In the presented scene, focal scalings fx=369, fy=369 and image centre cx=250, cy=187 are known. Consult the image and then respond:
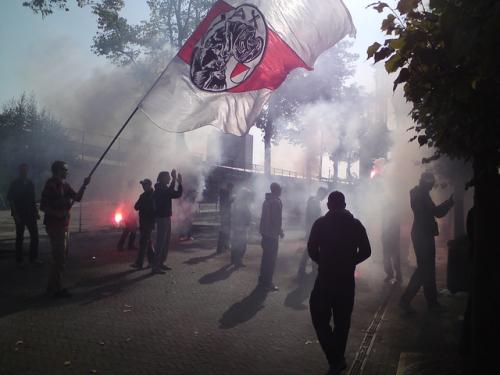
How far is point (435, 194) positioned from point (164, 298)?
1258cm

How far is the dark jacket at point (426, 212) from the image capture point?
5.38 m

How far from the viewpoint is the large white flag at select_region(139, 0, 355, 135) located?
17.3ft

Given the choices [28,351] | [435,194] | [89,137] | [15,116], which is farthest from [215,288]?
[15,116]

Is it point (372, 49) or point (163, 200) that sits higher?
point (372, 49)

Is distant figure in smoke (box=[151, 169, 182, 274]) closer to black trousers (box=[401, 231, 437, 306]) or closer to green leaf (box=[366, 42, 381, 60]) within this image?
black trousers (box=[401, 231, 437, 306])

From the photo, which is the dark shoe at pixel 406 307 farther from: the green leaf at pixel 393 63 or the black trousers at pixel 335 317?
the green leaf at pixel 393 63

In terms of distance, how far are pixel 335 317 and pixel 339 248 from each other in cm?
64

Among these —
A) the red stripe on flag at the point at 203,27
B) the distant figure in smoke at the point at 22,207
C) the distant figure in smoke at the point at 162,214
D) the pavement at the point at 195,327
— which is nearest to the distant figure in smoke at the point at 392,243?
the pavement at the point at 195,327

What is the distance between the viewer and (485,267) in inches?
96.0

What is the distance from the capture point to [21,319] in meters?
4.14

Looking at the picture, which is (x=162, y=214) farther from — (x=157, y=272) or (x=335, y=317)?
(x=335, y=317)

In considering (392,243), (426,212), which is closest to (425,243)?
(426,212)

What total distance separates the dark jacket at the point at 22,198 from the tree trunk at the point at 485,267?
7204 mm

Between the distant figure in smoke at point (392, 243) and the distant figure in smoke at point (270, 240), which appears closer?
the distant figure in smoke at point (270, 240)
